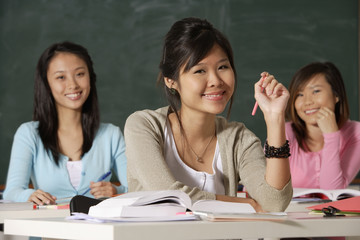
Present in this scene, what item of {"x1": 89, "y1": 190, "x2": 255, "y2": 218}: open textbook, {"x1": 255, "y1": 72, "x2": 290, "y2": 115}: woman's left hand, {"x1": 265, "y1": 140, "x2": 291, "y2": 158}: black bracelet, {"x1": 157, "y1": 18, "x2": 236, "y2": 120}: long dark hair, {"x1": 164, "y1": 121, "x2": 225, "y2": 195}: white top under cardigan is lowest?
{"x1": 164, "y1": 121, "x2": 225, "y2": 195}: white top under cardigan

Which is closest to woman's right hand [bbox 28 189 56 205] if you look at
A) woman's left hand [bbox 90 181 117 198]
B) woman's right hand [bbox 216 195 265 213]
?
woman's left hand [bbox 90 181 117 198]

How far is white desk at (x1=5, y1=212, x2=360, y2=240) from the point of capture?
2.93 ft

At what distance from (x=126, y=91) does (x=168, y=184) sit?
2388 mm

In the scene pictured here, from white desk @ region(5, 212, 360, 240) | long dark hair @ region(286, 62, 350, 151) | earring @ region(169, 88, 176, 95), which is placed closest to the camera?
white desk @ region(5, 212, 360, 240)

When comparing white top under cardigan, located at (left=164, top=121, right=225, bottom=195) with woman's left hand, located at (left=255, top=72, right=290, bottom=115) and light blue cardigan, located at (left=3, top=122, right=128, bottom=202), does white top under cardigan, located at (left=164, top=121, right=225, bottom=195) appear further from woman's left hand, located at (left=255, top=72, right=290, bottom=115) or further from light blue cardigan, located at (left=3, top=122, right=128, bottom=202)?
light blue cardigan, located at (left=3, top=122, right=128, bottom=202)

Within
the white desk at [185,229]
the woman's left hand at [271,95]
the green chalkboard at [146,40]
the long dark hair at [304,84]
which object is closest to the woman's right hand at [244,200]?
the woman's left hand at [271,95]

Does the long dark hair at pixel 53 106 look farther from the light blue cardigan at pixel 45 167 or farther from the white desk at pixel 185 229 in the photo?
the white desk at pixel 185 229

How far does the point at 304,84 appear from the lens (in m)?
3.05

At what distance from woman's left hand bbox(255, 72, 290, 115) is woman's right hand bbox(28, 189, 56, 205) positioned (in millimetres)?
921

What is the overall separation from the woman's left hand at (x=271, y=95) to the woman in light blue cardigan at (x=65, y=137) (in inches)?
43.9

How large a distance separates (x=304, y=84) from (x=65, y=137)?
4.41ft

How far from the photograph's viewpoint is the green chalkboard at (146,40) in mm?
3852

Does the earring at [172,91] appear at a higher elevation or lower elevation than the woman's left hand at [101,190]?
higher

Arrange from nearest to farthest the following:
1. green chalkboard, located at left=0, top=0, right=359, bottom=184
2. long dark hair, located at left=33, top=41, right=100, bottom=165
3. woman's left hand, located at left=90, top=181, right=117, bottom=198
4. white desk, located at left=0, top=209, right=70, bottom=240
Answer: white desk, located at left=0, top=209, right=70, bottom=240, woman's left hand, located at left=90, top=181, right=117, bottom=198, long dark hair, located at left=33, top=41, right=100, bottom=165, green chalkboard, located at left=0, top=0, right=359, bottom=184
